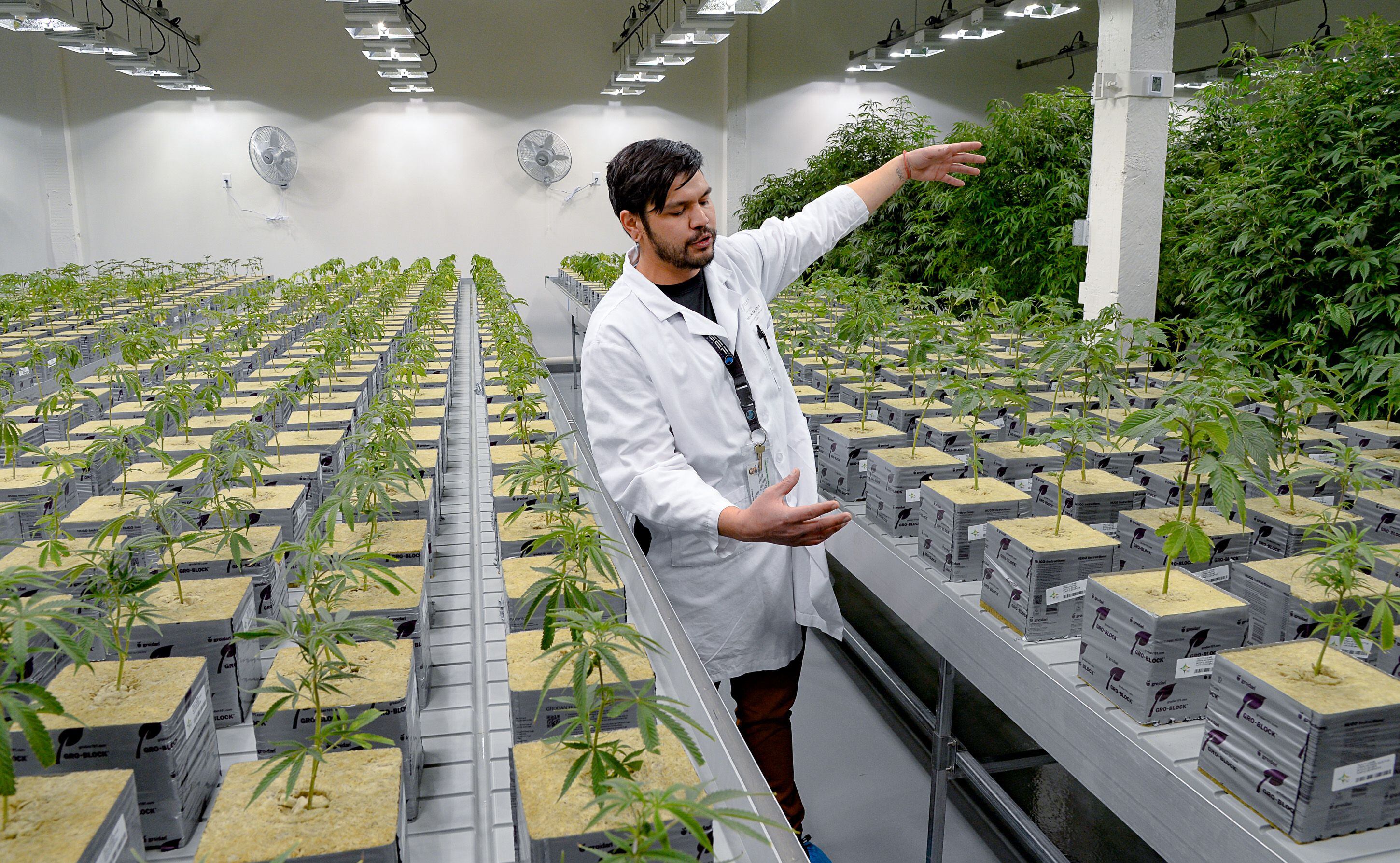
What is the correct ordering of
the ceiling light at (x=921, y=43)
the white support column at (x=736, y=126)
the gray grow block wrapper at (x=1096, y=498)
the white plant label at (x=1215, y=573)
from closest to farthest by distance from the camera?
1. the white plant label at (x=1215, y=573)
2. the gray grow block wrapper at (x=1096, y=498)
3. the ceiling light at (x=921, y=43)
4. the white support column at (x=736, y=126)

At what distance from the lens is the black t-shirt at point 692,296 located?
1830 mm

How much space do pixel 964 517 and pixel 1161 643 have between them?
2.09 feet

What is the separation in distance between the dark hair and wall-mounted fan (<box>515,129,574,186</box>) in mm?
11403

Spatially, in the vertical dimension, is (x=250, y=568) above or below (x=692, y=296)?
below

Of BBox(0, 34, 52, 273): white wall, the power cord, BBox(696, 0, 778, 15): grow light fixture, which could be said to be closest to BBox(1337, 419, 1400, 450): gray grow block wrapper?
BBox(696, 0, 778, 15): grow light fixture

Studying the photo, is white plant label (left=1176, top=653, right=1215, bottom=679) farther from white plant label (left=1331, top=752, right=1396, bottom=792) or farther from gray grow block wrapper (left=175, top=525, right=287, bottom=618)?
gray grow block wrapper (left=175, top=525, right=287, bottom=618)

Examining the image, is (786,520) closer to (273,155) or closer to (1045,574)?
(1045,574)

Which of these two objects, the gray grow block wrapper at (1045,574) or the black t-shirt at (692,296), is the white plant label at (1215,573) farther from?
the black t-shirt at (692,296)

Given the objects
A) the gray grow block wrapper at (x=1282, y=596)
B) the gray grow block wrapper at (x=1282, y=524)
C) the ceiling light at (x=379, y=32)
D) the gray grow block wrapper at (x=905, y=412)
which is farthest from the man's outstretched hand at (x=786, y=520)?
the ceiling light at (x=379, y=32)

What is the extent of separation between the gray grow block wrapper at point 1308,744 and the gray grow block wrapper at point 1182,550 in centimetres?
53

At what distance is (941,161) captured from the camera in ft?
7.47

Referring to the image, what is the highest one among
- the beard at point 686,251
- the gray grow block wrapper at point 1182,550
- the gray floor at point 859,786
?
the beard at point 686,251

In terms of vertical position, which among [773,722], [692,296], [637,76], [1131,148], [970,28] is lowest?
[773,722]

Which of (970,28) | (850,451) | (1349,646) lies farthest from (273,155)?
(1349,646)
